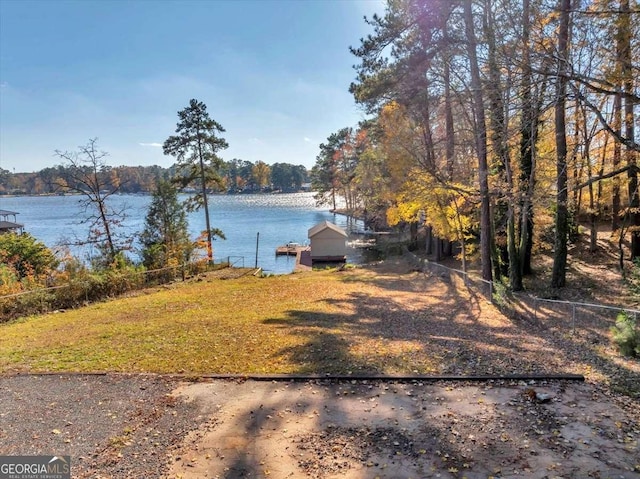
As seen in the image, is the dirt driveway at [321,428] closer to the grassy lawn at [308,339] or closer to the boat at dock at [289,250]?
the grassy lawn at [308,339]

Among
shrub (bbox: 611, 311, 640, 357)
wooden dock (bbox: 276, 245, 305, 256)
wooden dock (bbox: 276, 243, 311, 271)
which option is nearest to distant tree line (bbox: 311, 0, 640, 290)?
shrub (bbox: 611, 311, 640, 357)

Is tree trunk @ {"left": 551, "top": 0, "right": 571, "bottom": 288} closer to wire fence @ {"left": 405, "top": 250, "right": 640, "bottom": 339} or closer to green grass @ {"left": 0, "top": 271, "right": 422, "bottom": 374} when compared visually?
wire fence @ {"left": 405, "top": 250, "right": 640, "bottom": 339}

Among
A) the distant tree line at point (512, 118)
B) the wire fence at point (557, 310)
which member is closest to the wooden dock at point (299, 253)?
the distant tree line at point (512, 118)

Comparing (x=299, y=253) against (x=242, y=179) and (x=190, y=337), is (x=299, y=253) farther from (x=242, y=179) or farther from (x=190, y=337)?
(x=242, y=179)

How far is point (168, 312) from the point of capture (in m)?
12.0

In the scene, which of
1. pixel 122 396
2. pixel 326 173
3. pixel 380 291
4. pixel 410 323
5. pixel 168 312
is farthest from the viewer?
pixel 326 173

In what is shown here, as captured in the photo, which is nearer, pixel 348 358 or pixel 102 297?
pixel 348 358

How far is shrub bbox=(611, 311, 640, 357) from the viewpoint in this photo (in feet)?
23.3

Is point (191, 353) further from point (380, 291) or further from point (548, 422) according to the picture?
point (380, 291)

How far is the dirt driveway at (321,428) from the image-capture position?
4.04 m

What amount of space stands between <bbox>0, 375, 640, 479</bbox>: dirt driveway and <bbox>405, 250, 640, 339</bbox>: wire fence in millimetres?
4576

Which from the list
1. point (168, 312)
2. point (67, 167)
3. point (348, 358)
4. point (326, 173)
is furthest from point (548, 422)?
point (326, 173)

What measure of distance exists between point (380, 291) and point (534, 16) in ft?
37.9

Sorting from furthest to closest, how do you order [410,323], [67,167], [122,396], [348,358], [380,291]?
1. [67,167]
2. [380,291]
3. [410,323]
4. [348,358]
5. [122,396]
